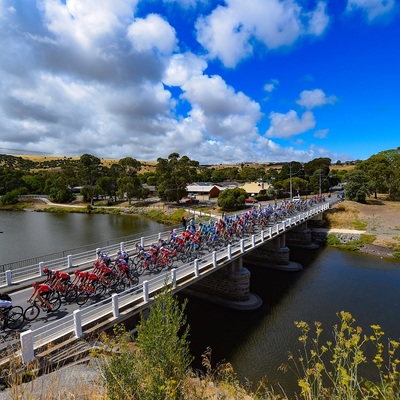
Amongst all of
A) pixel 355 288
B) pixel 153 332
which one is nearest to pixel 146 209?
pixel 355 288

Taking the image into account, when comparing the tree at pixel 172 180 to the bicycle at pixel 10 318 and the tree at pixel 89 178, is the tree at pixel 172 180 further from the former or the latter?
the bicycle at pixel 10 318

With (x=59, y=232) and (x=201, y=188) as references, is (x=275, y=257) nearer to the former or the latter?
(x=59, y=232)

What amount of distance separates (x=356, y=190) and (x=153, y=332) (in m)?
56.3

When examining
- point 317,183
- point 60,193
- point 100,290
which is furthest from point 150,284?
point 317,183

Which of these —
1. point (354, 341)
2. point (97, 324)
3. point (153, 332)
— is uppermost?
point (354, 341)

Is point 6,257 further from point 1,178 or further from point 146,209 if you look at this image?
point 1,178

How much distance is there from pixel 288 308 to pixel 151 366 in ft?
53.6

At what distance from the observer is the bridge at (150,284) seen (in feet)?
27.5

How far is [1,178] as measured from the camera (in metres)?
93.2

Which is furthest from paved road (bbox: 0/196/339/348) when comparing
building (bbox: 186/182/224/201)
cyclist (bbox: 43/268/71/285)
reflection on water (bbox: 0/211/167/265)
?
building (bbox: 186/182/224/201)

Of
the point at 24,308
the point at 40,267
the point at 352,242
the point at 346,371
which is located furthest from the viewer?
the point at 352,242

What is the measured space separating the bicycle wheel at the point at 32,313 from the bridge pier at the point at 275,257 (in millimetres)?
20558

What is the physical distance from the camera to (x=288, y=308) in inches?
744

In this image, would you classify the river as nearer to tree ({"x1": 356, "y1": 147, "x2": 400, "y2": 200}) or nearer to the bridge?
the bridge
